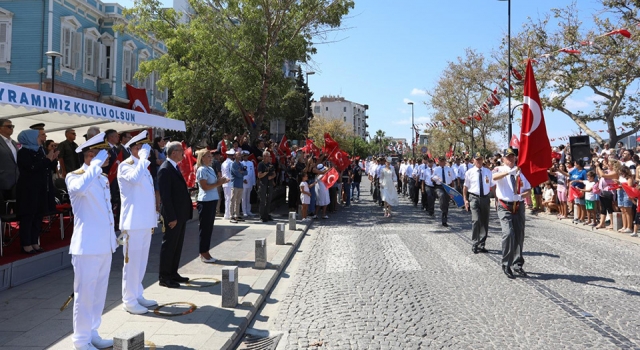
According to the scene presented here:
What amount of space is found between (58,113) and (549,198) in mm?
15188

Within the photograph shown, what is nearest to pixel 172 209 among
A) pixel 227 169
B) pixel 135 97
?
pixel 135 97

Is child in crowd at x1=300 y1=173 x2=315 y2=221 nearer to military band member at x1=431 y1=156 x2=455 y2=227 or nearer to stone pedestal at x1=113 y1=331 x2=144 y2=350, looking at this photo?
military band member at x1=431 y1=156 x2=455 y2=227

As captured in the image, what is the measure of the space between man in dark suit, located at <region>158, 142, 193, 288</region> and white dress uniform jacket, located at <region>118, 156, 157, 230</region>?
2.43ft

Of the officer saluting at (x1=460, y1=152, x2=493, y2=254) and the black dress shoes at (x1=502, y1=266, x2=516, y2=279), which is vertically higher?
the officer saluting at (x1=460, y1=152, x2=493, y2=254)

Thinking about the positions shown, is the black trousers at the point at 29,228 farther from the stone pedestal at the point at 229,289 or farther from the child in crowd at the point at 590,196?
the child in crowd at the point at 590,196

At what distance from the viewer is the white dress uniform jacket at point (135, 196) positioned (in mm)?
5398

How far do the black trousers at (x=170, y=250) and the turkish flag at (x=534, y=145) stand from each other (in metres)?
5.05

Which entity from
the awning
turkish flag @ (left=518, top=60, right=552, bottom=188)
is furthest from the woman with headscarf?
turkish flag @ (left=518, top=60, right=552, bottom=188)

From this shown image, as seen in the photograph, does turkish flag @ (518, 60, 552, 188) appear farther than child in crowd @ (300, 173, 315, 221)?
No

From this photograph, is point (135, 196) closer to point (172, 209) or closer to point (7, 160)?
point (172, 209)

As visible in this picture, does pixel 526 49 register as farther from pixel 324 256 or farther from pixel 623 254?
pixel 324 256

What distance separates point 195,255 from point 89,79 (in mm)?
23302

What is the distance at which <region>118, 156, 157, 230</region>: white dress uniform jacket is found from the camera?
213 inches

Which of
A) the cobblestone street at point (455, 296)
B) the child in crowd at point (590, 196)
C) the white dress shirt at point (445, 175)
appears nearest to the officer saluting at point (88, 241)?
the cobblestone street at point (455, 296)
